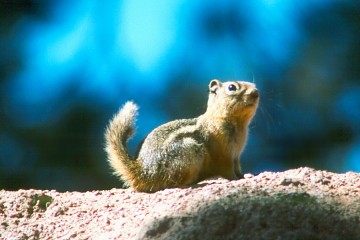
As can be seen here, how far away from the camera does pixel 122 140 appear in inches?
240

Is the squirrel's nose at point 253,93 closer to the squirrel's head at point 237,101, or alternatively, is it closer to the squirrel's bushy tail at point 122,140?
the squirrel's head at point 237,101

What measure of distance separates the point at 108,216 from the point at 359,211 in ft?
5.12

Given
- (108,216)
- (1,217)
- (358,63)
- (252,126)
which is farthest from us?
(358,63)

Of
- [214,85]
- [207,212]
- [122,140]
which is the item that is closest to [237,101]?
[214,85]

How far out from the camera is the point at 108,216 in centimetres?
480

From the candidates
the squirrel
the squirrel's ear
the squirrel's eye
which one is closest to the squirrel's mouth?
the squirrel

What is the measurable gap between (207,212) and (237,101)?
2215mm

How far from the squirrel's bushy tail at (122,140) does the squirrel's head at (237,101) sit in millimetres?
650

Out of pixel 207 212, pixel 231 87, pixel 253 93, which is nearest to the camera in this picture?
pixel 207 212

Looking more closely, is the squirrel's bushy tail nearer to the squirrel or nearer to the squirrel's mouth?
the squirrel

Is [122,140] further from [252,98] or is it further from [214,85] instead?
[252,98]

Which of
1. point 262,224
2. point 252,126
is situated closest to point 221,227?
point 262,224

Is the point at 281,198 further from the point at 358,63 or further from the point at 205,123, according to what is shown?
the point at 358,63

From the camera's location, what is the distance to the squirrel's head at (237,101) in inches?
239
